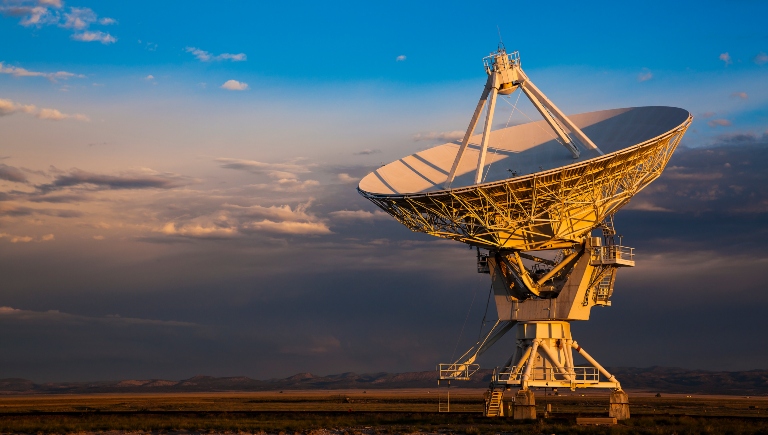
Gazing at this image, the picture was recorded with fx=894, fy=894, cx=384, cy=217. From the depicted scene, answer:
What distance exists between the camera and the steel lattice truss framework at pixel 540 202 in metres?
35.5

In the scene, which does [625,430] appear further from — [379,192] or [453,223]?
[379,192]

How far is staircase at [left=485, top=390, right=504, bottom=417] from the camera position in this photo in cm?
4066

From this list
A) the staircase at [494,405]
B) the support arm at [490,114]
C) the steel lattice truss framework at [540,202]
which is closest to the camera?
the steel lattice truss framework at [540,202]

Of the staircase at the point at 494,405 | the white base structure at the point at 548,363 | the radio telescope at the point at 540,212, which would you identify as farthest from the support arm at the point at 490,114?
the staircase at the point at 494,405

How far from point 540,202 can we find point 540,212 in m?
0.56

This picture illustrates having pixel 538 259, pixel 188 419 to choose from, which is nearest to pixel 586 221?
pixel 538 259

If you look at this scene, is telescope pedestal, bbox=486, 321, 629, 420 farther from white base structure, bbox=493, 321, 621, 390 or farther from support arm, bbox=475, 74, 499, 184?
support arm, bbox=475, 74, 499, 184

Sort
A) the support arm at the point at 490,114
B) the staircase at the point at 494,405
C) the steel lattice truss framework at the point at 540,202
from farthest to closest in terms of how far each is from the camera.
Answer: the staircase at the point at 494,405
the support arm at the point at 490,114
the steel lattice truss framework at the point at 540,202

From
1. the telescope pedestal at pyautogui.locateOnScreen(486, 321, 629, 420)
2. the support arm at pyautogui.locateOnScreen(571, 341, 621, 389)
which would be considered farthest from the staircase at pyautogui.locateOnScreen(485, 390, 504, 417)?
the support arm at pyautogui.locateOnScreen(571, 341, 621, 389)

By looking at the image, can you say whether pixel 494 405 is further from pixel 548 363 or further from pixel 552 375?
pixel 552 375

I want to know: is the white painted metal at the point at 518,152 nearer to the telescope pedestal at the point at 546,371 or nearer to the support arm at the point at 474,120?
the support arm at the point at 474,120

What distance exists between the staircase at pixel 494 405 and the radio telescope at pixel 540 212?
0.05m

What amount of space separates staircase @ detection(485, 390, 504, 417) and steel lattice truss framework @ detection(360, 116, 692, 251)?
6.83m

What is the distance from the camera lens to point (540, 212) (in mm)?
37000
